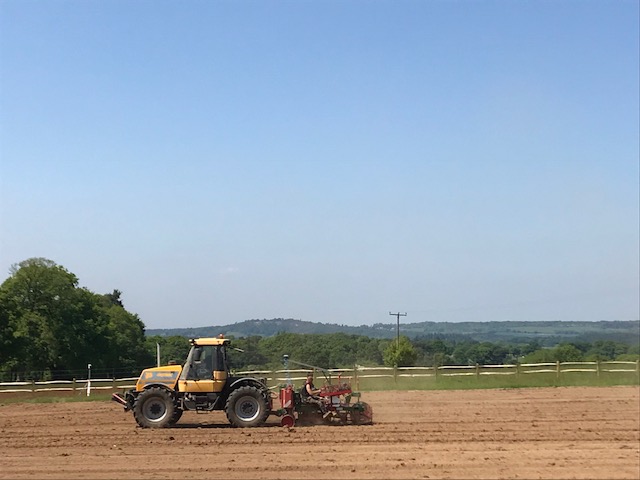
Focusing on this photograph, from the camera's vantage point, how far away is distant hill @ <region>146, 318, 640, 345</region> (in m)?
19.8

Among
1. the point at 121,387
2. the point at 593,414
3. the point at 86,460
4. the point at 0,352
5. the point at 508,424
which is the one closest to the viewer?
the point at 86,460

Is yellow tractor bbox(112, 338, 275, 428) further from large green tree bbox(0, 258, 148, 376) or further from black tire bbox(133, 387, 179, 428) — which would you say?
large green tree bbox(0, 258, 148, 376)

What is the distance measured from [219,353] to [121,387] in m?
12.8

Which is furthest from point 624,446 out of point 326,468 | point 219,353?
point 219,353

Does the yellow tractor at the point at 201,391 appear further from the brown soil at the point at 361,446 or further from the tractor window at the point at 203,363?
the brown soil at the point at 361,446

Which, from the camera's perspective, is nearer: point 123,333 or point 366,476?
point 366,476

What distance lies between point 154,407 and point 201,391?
1180mm

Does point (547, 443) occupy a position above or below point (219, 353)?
below

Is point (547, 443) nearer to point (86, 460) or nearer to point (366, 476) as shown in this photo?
point (366, 476)

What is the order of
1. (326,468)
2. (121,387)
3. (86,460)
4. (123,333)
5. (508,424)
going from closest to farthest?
(326,468) < (86,460) < (508,424) < (121,387) < (123,333)

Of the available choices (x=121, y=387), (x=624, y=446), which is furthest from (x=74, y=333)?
(x=624, y=446)

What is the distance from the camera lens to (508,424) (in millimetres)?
15406

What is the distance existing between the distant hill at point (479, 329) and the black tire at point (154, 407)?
6.26 ft

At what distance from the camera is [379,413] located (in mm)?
17891
